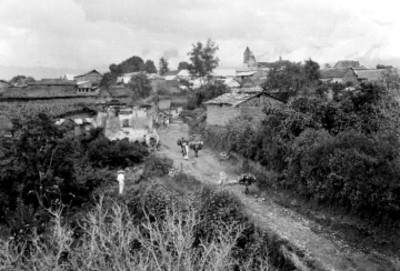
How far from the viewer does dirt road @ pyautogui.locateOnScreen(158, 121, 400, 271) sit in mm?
10008

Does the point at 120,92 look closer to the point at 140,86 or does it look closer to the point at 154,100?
the point at 140,86

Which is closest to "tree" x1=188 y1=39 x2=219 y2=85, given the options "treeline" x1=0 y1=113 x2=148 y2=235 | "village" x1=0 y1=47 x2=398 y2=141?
"village" x1=0 y1=47 x2=398 y2=141

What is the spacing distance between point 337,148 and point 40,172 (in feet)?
36.0

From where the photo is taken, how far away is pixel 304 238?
37.7ft

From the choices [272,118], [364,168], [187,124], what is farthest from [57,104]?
[364,168]

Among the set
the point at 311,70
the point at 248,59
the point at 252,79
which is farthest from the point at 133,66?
the point at 311,70

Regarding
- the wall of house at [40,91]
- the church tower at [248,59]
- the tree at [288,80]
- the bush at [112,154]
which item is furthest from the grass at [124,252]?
the church tower at [248,59]

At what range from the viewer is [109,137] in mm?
21359

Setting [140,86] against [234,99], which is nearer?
[234,99]

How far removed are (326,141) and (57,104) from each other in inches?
875

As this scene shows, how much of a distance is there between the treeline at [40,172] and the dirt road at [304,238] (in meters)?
4.52

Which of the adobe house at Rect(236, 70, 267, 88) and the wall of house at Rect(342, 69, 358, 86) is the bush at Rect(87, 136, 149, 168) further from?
the wall of house at Rect(342, 69, 358, 86)

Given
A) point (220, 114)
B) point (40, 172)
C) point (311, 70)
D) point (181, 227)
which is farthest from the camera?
point (311, 70)

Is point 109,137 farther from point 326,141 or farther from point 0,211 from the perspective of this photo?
point 326,141
